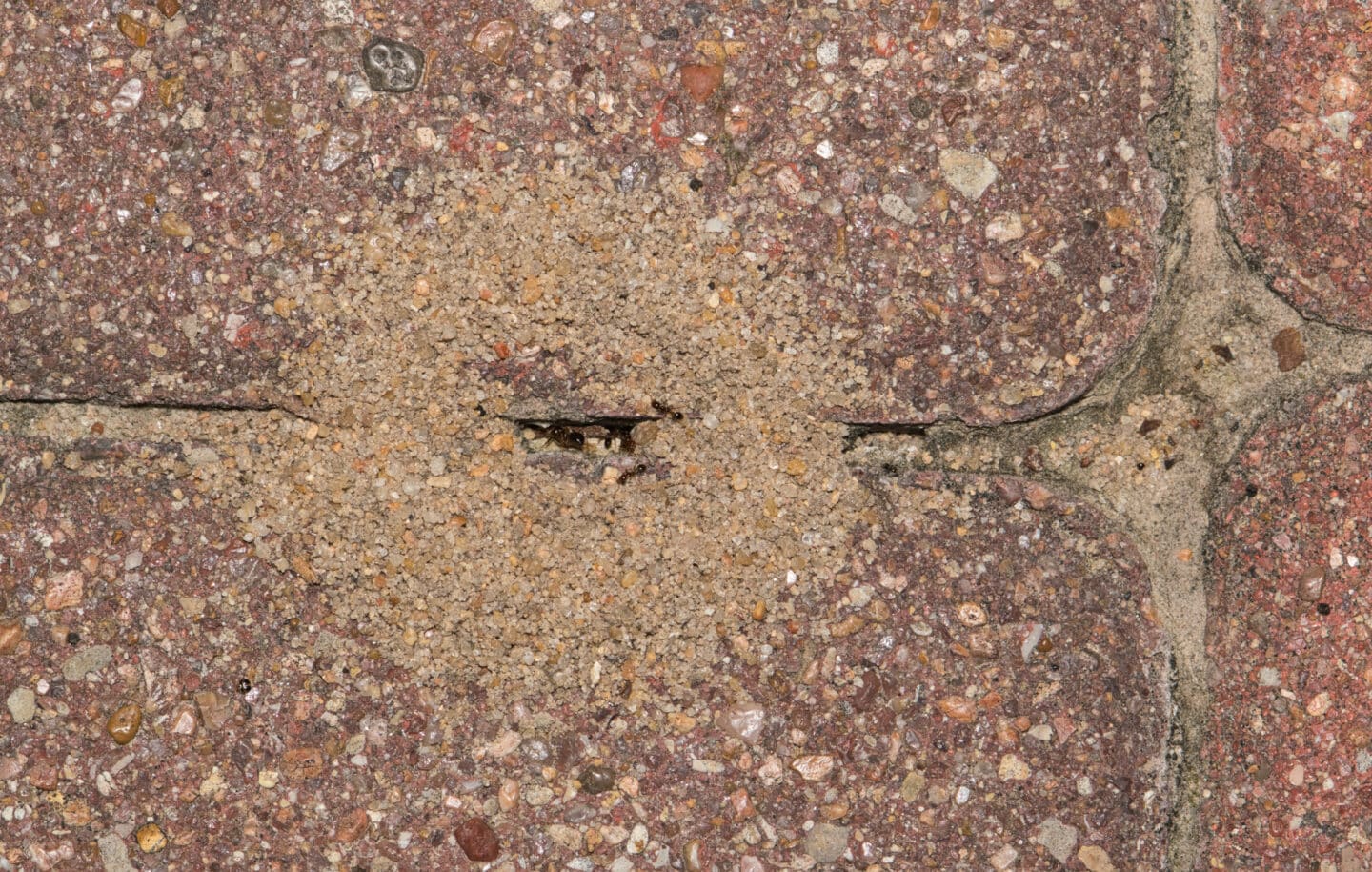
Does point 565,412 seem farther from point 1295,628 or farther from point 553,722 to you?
point 1295,628

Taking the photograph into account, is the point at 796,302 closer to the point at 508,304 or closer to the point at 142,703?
the point at 508,304

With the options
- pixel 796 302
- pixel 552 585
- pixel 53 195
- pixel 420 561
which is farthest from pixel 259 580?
pixel 796 302

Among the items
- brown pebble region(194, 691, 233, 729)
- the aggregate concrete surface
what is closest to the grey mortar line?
the aggregate concrete surface

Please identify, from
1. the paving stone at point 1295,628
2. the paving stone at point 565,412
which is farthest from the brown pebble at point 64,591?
the paving stone at point 1295,628

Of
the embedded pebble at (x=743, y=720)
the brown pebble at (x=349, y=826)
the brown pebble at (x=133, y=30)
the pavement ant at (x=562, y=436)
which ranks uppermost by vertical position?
the brown pebble at (x=133, y=30)

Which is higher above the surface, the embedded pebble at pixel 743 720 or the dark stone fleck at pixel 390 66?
the dark stone fleck at pixel 390 66

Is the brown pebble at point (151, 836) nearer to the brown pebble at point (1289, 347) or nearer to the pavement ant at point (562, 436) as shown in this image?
the pavement ant at point (562, 436)

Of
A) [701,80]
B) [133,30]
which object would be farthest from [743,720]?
[133,30]
